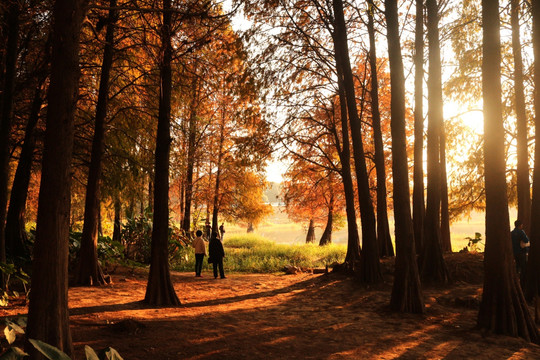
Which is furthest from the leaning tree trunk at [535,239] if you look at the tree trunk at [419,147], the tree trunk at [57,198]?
the tree trunk at [57,198]

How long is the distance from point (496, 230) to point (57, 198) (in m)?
7.31

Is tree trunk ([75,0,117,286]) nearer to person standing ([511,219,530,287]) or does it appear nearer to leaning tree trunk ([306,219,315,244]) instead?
person standing ([511,219,530,287])

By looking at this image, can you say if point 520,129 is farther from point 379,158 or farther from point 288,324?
point 288,324

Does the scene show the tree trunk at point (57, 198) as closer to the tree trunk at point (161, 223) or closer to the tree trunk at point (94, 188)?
the tree trunk at point (161, 223)

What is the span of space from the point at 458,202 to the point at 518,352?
1287 centimetres

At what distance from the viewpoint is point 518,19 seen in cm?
1191

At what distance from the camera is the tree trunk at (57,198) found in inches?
178

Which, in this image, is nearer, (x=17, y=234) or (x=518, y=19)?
(x=17, y=234)

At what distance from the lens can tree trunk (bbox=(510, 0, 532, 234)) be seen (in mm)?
11531

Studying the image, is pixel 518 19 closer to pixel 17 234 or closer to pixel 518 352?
pixel 518 352

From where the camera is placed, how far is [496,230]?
23.5 ft

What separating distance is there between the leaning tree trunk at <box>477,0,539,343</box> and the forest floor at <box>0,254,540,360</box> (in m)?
0.38

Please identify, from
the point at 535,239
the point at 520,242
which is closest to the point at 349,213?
the point at 520,242

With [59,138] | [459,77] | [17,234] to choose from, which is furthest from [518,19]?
[17,234]
